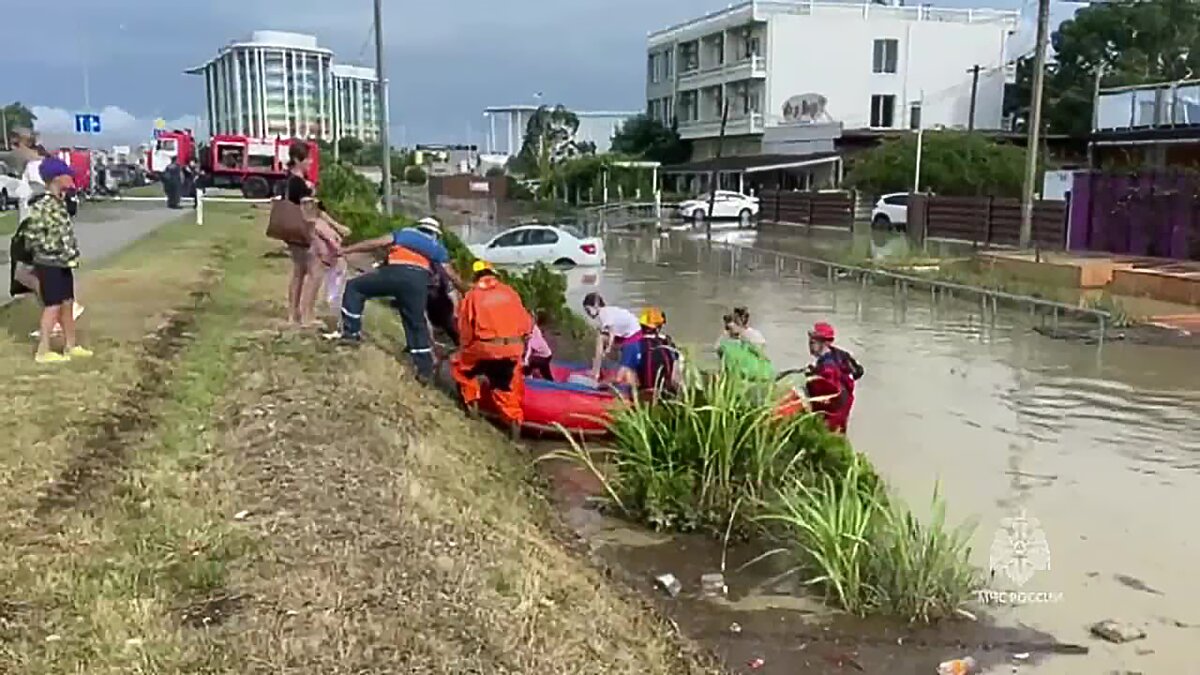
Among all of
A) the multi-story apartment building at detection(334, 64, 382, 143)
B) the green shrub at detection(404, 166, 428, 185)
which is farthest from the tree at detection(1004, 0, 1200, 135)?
the green shrub at detection(404, 166, 428, 185)

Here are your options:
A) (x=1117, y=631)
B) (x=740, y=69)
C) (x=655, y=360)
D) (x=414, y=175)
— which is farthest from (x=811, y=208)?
(x=414, y=175)

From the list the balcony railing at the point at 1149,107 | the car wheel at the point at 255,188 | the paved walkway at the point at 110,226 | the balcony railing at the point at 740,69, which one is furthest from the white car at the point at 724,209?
the paved walkway at the point at 110,226

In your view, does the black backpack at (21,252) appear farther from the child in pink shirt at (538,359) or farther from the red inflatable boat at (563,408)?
the child in pink shirt at (538,359)

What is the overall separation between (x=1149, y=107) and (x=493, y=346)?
2824 centimetres

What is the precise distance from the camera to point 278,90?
8238 centimetres

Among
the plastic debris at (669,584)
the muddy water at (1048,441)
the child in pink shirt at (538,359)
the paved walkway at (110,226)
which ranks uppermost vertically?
the paved walkway at (110,226)

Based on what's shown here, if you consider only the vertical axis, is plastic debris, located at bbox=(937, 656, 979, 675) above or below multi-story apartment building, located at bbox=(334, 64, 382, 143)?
below

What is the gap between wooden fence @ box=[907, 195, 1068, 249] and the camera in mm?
34375

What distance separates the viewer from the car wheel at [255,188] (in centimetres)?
4869

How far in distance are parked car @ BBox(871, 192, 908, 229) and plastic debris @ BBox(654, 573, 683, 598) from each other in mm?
40875

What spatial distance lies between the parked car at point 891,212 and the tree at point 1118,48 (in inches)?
1034

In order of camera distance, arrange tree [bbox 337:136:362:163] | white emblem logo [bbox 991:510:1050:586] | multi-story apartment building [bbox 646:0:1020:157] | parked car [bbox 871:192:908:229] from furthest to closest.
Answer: tree [bbox 337:136:362:163]
multi-story apartment building [bbox 646:0:1020:157]
parked car [bbox 871:192:908:229]
white emblem logo [bbox 991:510:1050:586]

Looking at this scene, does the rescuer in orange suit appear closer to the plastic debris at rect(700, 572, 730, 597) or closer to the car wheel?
the plastic debris at rect(700, 572, 730, 597)

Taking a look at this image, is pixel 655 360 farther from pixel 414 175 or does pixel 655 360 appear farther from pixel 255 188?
pixel 414 175
